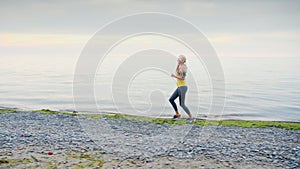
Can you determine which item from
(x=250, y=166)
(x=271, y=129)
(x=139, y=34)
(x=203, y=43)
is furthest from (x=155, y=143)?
(x=271, y=129)

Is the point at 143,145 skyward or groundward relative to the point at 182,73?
groundward

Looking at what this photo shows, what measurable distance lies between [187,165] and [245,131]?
6915 mm

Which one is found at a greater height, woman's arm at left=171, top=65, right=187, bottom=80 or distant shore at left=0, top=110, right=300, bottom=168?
woman's arm at left=171, top=65, right=187, bottom=80

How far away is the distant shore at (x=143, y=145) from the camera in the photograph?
31.4ft

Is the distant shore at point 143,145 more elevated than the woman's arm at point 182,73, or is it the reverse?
the woman's arm at point 182,73

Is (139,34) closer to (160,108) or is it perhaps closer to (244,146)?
(244,146)

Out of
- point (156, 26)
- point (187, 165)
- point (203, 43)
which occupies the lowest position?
point (187, 165)

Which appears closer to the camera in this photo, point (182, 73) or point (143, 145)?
point (143, 145)

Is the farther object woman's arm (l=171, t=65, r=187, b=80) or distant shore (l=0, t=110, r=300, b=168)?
woman's arm (l=171, t=65, r=187, b=80)

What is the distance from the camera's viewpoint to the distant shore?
9.59 m

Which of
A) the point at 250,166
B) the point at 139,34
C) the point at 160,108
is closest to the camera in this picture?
the point at 250,166

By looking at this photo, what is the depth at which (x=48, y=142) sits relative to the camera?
38.2 feet

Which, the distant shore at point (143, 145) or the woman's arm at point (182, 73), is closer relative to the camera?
the distant shore at point (143, 145)

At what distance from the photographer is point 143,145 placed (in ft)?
38.1
